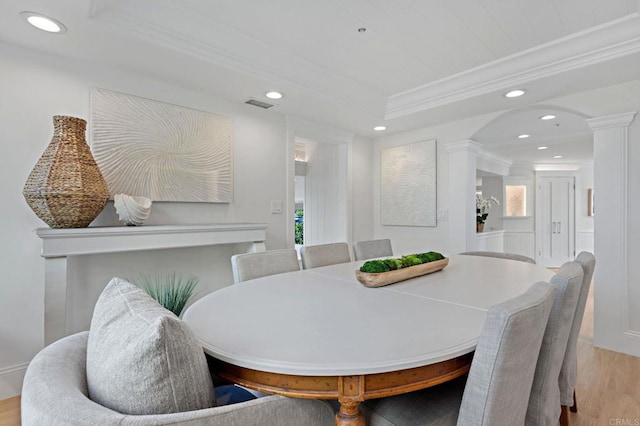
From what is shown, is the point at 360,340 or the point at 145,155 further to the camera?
the point at 145,155

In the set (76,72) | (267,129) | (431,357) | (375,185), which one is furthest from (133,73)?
(375,185)

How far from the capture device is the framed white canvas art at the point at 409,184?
3.90m

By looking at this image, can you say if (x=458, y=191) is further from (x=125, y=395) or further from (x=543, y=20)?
(x=125, y=395)

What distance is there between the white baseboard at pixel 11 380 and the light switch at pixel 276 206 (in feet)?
7.14

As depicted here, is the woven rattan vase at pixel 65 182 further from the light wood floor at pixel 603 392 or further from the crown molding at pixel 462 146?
the crown molding at pixel 462 146

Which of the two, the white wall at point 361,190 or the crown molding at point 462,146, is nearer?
the crown molding at point 462,146

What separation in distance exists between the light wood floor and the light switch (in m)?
2.29

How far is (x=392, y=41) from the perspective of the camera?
2.33m

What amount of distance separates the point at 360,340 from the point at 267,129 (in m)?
2.80

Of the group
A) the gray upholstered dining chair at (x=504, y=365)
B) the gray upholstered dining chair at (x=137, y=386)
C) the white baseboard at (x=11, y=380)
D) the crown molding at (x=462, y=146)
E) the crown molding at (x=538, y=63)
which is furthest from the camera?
the crown molding at (x=462, y=146)

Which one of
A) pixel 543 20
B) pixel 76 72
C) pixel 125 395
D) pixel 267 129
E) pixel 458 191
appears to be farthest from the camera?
pixel 458 191

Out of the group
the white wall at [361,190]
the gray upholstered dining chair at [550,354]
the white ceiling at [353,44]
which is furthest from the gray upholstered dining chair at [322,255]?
the white wall at [361,190]

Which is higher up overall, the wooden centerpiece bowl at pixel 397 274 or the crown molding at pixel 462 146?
the crown molding at pixel 462 146

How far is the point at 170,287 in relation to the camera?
8.66ft
